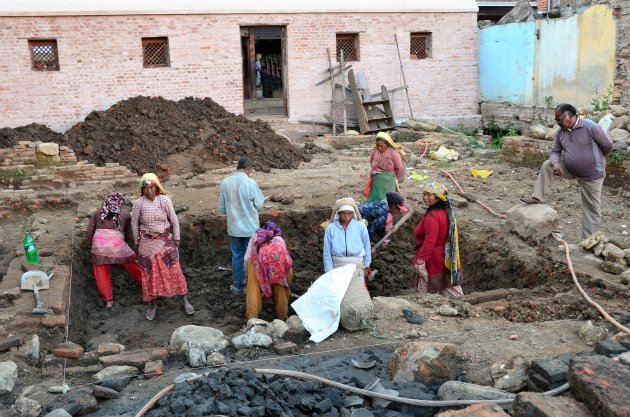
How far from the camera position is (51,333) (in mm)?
5855

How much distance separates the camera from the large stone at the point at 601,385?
11.2ft

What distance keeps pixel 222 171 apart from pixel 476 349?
8.44 meters

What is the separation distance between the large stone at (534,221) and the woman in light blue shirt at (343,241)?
2748 mm

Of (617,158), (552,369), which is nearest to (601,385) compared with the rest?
(552,369)

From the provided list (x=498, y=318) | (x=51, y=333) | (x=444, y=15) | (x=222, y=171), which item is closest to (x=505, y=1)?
(x=444, y=15)

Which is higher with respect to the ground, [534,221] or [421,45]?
[421,45]

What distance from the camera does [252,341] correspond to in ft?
18.0

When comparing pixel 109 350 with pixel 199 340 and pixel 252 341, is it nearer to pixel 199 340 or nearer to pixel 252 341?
pixel 199 340

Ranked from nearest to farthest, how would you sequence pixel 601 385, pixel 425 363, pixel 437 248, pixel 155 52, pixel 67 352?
pixel 601 385
pixel 425 363
pixel 67 352
pixel 437 248
pixel 155 52

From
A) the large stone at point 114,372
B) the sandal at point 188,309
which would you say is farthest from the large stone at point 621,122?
the large stone at point 114,372

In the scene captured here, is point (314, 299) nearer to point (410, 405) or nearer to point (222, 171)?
point (410, 405)

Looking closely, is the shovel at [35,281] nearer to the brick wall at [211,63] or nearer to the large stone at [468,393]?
the large stone at [468,393]

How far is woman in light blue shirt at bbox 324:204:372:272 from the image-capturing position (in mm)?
6500

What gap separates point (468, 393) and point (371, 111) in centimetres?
1356
